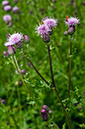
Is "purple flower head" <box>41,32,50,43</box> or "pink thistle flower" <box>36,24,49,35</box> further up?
"pink thistle flower" <box>36,24,49,35</box>

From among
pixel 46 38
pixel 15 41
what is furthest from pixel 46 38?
pixel 15 41

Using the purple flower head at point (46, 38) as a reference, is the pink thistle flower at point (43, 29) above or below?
above

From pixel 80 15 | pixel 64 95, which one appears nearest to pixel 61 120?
pixel 64 95

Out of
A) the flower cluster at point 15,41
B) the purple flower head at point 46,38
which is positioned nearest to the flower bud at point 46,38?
the purple flower head at point 46,38

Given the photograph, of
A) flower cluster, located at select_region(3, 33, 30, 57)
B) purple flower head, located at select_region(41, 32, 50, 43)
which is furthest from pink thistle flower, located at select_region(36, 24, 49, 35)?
flower cluster, located at select_region(3, 33, 30, 57)

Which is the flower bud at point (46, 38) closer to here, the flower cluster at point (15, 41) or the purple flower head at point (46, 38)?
the purple flower head at point (46, 38)

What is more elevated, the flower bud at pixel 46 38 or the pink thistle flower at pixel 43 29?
the pink thistle flower at pixel 43 29

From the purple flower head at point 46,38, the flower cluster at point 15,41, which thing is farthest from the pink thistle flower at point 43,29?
the flower cluster at point 15,41

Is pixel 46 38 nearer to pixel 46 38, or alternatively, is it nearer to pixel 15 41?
pixel 46 38

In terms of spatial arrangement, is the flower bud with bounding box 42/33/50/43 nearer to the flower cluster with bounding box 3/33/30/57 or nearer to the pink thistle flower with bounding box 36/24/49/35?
the pink thistle flower with bounding box 36/24/49/35

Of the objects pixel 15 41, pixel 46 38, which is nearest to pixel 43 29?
pixel 46 38

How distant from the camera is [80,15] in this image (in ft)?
12.5

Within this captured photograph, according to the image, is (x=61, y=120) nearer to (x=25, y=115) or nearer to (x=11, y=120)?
(x=25, y=115)

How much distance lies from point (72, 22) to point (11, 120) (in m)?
1.72
